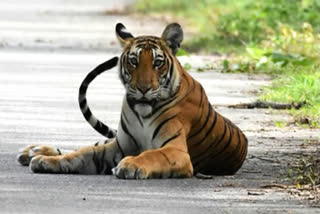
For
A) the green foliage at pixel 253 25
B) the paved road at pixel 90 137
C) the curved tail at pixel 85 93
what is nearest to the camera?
the paved road at pixel 90 137

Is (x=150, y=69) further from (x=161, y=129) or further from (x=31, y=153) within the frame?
(x=31, y=153)

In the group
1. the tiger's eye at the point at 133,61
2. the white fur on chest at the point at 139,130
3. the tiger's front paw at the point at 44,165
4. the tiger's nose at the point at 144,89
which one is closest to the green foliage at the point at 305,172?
the white fur on chest at the point at 139,130

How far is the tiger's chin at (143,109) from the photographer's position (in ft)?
28.9

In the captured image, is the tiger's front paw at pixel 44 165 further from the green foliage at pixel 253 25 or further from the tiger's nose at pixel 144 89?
the green foliage at pixel 253 25

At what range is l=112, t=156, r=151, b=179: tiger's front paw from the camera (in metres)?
8.37

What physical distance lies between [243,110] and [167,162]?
17.6 feet

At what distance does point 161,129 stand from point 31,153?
3.36 ft

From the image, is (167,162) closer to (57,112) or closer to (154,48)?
(154,48)

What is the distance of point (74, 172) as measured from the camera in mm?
8898

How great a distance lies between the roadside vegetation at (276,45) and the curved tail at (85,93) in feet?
10.1

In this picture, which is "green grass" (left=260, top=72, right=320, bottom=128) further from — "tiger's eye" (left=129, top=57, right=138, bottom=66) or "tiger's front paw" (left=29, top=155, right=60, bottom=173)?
"tiger's front paw" (left=29, top=155, right=60, bottom=173)

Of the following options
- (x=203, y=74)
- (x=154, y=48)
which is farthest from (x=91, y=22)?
(x=154, y=48)

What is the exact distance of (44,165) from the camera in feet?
28.8

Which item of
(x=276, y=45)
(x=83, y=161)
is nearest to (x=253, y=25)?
(x=276, y=45)
